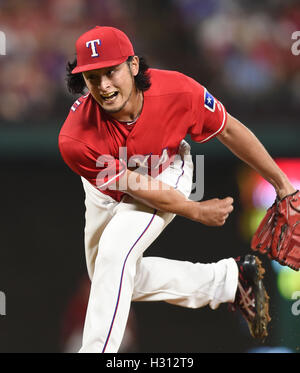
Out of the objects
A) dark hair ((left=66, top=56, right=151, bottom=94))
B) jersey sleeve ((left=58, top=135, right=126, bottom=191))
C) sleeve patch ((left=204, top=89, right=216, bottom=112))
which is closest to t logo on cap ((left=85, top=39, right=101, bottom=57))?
dark hair ((left=66, top=56, right=151, bottom=94))

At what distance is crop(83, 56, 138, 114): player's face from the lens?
1.87 meters

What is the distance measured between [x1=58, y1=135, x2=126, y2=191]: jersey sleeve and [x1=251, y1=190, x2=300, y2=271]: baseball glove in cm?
62

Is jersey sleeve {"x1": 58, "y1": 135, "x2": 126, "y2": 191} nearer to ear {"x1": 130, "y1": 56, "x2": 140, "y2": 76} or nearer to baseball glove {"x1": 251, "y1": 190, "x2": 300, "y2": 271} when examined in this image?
ear {"x1": 130, "y1": 56, "x2": 140, "y2": 76}

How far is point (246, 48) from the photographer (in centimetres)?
386

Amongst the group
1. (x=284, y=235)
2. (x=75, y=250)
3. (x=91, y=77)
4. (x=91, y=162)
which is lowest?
(x=75, y=250)

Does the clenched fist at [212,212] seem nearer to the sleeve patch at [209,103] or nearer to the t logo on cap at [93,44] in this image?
the sleeve patch at [209,103]

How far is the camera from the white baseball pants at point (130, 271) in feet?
6.23

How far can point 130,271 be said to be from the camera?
194cm

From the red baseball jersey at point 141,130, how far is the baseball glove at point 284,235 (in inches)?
14.7

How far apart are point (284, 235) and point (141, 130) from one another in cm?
66

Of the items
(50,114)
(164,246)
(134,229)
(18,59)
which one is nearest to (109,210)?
(134,229)

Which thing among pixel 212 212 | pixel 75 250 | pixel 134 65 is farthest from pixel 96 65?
pixel 75 250

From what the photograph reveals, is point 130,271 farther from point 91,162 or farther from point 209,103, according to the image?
point 209,103

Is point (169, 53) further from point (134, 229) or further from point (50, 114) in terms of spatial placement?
point (134, 229)
